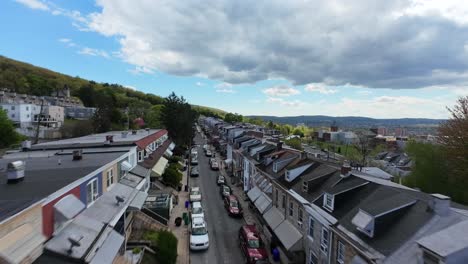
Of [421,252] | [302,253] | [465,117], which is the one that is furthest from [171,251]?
[465,117]

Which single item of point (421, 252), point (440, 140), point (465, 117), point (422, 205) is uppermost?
point (465, 117)

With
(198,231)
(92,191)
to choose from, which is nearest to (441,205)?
(198,231)

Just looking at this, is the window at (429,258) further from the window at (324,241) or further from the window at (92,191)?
the window at (92,191)

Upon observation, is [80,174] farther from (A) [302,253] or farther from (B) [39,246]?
(A) [302,253]

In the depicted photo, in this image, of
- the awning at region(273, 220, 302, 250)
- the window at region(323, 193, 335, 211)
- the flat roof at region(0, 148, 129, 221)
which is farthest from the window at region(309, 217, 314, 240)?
the flat roof at region(0, 148, 129, 221)

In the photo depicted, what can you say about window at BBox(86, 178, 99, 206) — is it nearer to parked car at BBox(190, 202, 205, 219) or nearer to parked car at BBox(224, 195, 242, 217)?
parked car at BBox(190, 202, 205, 219)

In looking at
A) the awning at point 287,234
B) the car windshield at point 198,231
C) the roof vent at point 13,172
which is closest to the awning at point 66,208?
the roof vent at point 13,172

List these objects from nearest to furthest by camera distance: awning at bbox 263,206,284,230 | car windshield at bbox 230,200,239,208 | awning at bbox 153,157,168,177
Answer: awning at bbox 263,206,284,230 < car windshield at bbox 230,200,239,208 < awning at bbox 153,157,168,177

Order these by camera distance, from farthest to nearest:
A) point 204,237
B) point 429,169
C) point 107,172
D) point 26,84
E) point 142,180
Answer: point 26,84
point 429,169
point 142,180
point 204,237
point 107,172
